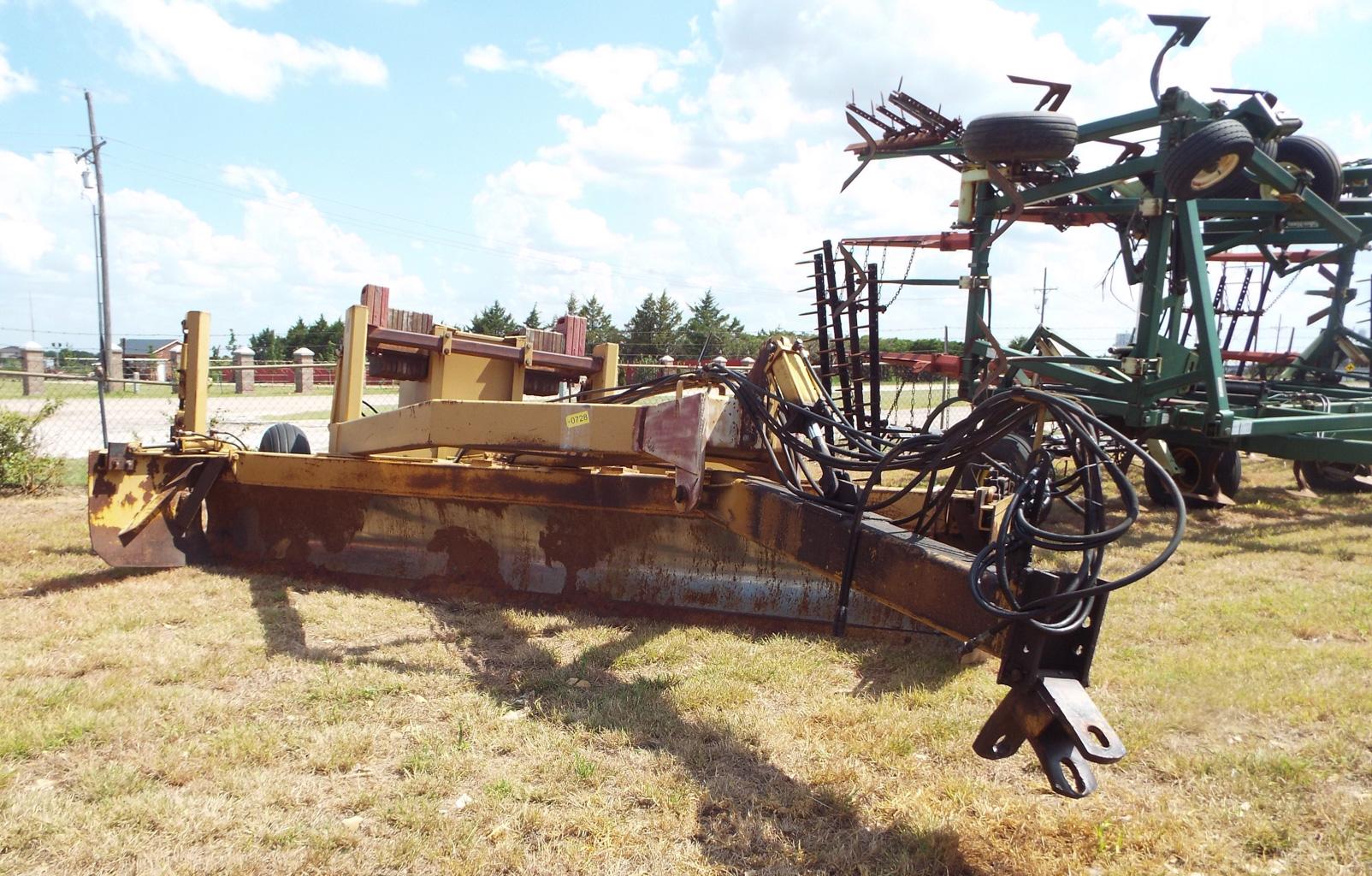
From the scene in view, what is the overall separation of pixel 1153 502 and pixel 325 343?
33522 mm

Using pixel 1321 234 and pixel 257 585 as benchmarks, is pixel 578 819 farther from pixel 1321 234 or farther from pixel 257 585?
pixel 1321 234

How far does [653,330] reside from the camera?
3194cm

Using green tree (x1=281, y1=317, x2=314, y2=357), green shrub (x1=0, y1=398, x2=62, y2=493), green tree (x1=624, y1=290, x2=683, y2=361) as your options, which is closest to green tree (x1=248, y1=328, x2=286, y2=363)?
green tree (x1=281, y1=317, x2=314, y2=357)

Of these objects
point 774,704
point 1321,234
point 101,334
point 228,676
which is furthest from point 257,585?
point 101,334

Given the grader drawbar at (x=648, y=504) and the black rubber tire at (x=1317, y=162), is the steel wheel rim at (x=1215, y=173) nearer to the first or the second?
the black rubber tire at (x=1317, y=162)

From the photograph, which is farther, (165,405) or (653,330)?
(653,330)

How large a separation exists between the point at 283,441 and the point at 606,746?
4.07 m

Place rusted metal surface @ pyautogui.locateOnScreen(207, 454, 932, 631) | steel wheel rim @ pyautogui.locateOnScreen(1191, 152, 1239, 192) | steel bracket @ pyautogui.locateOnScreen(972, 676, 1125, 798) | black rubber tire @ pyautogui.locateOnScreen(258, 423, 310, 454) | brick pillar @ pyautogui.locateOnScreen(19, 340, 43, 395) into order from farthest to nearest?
brick pillar @ pyautogui.locateOnScreen(19, 340, 43, 395), steel wheel rim @ pyautogui.locateOnScreen(1191, 152, 1239, 192), black rubber tire @ pyautogui.locateOnScreen(258, 423, 310, 454), rusted metal surface @ pyautogui.locateOnScreen(207, 454, 932, 631), steel bracket @ pyautogui.locateOnScreen(972, 676, 1125, 798)

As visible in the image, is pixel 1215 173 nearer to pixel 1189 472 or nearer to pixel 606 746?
pixel 1189 472

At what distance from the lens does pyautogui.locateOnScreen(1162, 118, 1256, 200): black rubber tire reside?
6793 mm

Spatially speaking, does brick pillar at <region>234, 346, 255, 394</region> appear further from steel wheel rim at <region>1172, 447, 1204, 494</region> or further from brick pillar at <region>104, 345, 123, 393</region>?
steel wheel rim at <region>1172, 447, 1204, 494</region>

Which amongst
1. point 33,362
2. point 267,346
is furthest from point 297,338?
point 33,362

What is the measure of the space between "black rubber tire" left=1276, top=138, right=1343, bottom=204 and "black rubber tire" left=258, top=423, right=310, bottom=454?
8829mm

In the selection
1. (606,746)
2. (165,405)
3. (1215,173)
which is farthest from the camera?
(165,405)
